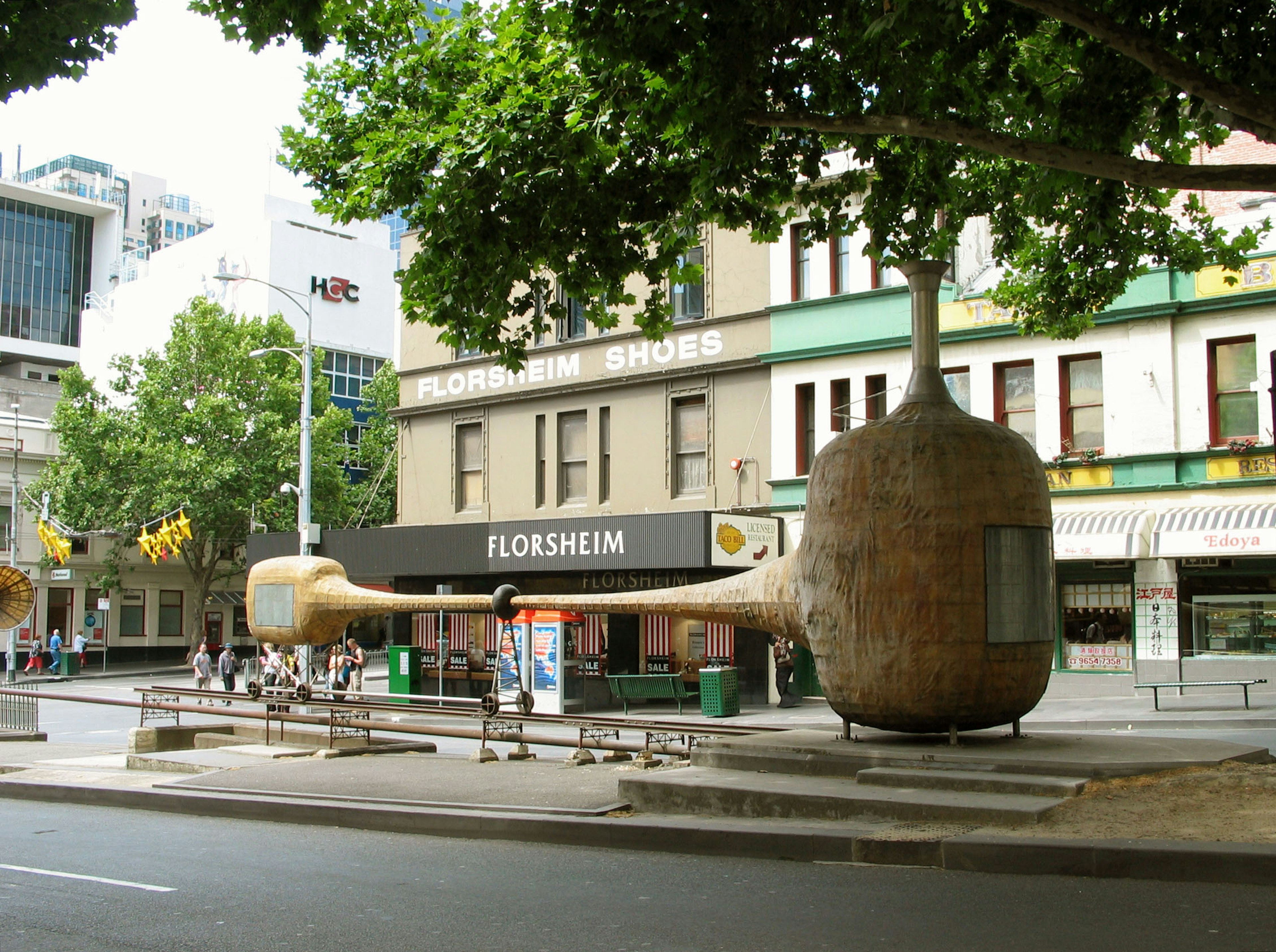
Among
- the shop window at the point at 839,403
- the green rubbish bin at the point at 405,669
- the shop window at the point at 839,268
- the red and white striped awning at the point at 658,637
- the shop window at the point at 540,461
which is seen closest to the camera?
the shop window at the point at 839,403

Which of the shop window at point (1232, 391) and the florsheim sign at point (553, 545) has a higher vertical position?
the shop window at point (1232, 391)

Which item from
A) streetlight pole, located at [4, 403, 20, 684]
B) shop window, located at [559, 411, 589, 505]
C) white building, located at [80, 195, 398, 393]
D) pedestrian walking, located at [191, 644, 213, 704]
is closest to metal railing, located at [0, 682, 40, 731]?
pedestrian walking, located at [191, 644, 213, 704]

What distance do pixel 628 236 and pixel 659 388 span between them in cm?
1674

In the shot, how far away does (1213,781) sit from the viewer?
9.30 m

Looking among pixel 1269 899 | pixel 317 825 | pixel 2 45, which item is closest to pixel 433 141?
pixel 2 45

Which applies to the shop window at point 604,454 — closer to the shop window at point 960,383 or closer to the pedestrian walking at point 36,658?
the shop window at point 960,383

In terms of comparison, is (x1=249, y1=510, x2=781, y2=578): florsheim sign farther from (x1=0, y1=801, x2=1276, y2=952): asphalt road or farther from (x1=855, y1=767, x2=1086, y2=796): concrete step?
(x1=0, y1=801, x2=1276, y2=952): asphalt road

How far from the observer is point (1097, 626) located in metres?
24.8

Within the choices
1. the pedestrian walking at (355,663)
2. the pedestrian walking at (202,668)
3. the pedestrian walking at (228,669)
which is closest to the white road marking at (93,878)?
the pedestrian walking at (355,663)

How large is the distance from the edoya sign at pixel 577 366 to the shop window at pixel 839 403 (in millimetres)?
2897

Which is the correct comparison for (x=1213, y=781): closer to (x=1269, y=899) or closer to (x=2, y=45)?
(x=1269, y=899)

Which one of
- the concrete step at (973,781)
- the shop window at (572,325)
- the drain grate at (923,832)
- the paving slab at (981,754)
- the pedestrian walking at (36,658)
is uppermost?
the shop window at (572,325)

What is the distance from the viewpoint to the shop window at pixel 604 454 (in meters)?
30.7

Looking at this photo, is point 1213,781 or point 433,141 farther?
point 433,141
